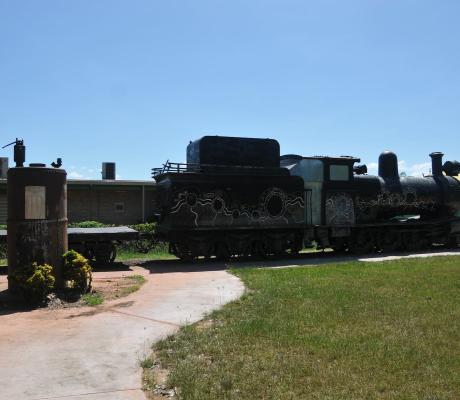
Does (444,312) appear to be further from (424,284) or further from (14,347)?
(14,347)

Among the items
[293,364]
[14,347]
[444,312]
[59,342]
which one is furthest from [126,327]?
[444,312]

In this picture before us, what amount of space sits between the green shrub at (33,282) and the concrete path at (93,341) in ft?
1.32

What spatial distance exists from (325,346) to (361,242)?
1376 centimetres

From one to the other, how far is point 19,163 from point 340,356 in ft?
23.3

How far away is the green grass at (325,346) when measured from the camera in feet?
16.3

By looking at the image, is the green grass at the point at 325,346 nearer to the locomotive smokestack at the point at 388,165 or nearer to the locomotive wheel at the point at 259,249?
the locomotive wheel at the point at 259,249

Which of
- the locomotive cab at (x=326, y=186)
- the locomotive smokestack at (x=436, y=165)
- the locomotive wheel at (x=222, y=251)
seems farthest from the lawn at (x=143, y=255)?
the locomotive smokestack at (x=436, y=165)

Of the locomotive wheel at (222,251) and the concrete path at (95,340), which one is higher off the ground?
the locomotive wheel at (222,251)

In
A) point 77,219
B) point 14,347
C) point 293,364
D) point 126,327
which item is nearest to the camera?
point 293,364

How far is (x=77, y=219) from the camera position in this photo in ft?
81.8

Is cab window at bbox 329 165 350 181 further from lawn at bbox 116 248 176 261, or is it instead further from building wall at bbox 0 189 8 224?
building wall at bbox 0 189 8 224

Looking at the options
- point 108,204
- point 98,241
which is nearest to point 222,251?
point 98,241

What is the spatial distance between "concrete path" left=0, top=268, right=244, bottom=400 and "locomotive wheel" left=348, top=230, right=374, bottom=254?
9515 mm

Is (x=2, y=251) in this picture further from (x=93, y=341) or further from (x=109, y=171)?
(x=93, y=341)
